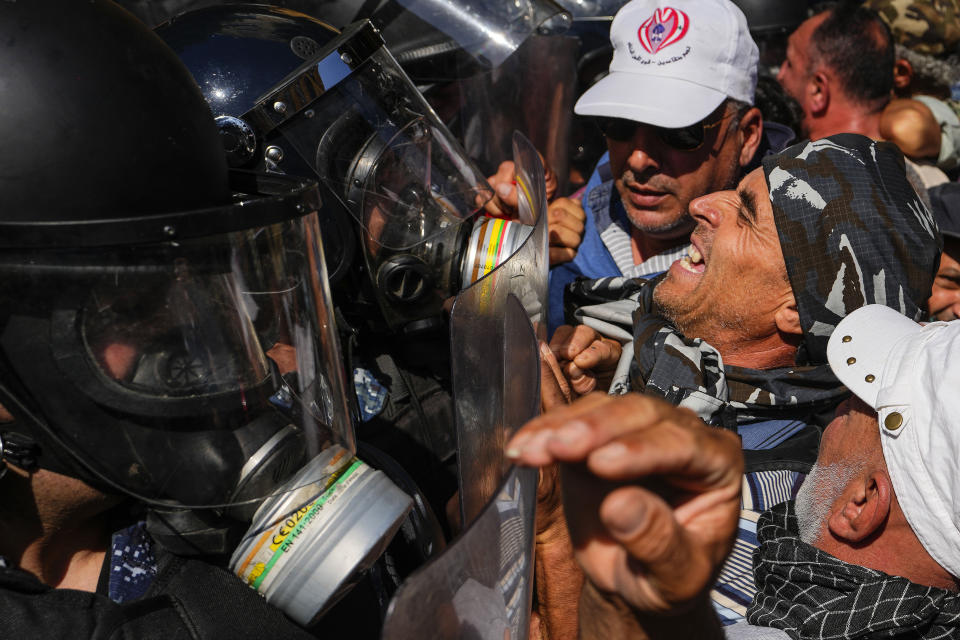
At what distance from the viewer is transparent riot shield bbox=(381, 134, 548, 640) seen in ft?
2.91

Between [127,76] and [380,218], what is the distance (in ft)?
3.22

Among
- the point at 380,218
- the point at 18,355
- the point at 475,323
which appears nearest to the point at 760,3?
the point at 380,218

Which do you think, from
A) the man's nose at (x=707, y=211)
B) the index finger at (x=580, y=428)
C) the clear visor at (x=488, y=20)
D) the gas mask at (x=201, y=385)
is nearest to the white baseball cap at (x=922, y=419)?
the man's nose at (x=707, y=211)

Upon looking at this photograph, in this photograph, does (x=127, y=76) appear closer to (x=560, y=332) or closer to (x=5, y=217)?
(x=5, y=217)

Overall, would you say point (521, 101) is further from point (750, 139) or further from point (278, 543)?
point (278, 543)

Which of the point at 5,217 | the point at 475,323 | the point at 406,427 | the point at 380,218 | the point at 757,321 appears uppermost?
the point at 5,217

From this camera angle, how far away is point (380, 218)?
216 centimetres

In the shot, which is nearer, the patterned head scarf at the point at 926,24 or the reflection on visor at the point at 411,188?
the reflection on visor at the point at 411,188

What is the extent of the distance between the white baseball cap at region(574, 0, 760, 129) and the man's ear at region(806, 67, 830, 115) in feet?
4.82

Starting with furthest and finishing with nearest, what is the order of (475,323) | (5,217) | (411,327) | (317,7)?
(317,7) → (411,327) → (475,323) → (5,217)

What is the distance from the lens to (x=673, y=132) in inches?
102

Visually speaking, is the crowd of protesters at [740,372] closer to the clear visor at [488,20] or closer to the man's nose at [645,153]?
the man's nose at [645,153]

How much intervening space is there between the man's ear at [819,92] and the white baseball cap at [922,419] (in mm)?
2666

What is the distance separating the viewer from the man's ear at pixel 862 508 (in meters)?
1.51
